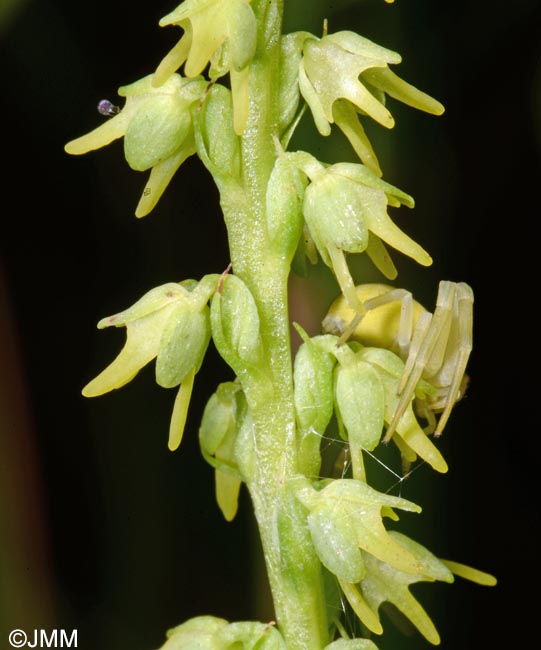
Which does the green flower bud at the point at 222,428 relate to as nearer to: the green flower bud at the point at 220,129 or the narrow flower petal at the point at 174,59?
the green flower bud at the point at 220,129

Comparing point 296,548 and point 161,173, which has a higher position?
point 161,173

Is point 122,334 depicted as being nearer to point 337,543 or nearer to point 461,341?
point 461,341

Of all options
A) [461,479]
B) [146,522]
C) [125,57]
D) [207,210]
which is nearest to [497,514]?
[461,479]

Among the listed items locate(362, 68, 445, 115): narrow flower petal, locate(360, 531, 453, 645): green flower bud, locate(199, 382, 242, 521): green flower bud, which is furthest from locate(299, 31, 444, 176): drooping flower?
locate(360, 531, 453, 645): green flower bud

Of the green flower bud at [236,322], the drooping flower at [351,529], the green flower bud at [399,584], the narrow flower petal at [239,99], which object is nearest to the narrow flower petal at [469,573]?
the green flower bud at [399,584]

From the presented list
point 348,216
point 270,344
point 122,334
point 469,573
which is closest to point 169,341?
point 270,344

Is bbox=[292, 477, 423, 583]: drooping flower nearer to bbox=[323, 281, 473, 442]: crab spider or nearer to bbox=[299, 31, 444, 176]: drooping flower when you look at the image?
bbox=[323, 281, 473, 442]: crab spider
